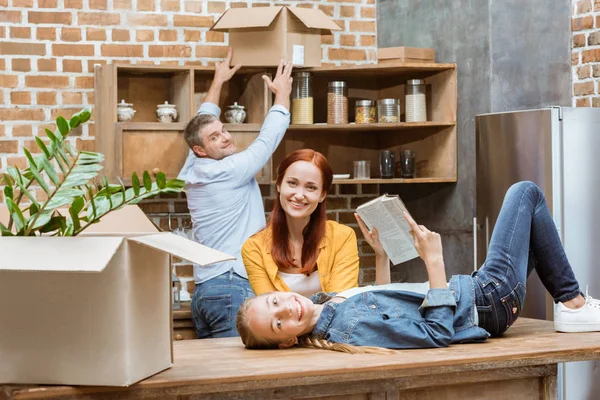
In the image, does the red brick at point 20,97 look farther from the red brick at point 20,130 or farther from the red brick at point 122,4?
the red brick at point 122,4

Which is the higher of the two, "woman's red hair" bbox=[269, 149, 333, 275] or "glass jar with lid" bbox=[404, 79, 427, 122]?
"glass jar with lid" bbox=[404, 79, 427, 122]

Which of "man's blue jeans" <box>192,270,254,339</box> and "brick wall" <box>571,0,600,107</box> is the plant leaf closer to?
"man's blue jeans" <box>192,270,254,339</box>

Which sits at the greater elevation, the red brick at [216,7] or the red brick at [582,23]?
the red brick at [216,7]

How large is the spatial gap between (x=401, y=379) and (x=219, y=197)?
79.9 inches

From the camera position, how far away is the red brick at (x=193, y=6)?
500cm

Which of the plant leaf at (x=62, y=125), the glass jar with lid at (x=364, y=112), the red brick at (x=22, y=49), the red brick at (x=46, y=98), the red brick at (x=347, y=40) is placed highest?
the red brick at (x=347, y=40)

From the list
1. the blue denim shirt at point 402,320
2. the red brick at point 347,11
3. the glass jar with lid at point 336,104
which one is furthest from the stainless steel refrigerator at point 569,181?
the blue denim shirt at point 402,320

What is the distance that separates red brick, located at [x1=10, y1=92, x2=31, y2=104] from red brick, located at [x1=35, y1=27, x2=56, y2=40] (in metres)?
0.30

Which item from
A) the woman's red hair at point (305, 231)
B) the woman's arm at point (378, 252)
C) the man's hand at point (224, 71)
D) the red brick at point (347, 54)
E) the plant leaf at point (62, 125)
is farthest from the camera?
the red brick at point (347, 54)

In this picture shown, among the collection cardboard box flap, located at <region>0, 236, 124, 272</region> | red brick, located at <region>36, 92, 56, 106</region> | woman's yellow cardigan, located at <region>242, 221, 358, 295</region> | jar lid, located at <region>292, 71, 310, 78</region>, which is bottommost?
woman's yellow cardigan, located at <region>242, 221, 358, 295</region>

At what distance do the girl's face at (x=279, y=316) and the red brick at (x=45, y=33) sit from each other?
263 cm

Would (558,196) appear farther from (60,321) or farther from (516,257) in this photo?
(60,321)

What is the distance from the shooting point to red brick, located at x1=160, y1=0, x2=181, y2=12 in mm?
4961

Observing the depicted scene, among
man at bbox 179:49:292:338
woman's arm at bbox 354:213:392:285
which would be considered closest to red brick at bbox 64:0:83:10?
man at bbox 179:49:292:338
